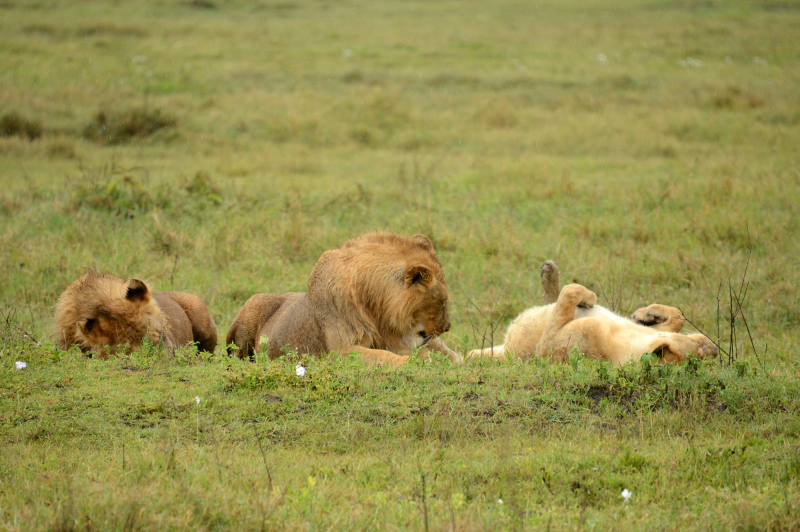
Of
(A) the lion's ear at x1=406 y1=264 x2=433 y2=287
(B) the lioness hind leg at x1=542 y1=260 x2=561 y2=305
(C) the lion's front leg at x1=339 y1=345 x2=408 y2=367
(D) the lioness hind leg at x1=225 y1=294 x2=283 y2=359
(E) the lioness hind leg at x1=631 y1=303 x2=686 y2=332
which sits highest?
(A) the lion's ear at x1=406 y1=264 x2=433 y2=287

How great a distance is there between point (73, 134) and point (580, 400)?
46.2ft

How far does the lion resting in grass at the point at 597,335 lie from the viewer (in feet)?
19.5

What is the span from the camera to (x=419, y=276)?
6.30 metres

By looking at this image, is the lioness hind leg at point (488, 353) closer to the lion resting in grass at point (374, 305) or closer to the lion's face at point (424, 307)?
the lion resting in grass at point (374, 305)

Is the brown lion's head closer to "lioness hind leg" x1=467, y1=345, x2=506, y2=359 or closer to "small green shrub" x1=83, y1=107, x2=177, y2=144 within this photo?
"lioness hind leg" x1=467, y1=345, x2=506, y2=359

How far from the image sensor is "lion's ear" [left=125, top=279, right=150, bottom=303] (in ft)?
21.5

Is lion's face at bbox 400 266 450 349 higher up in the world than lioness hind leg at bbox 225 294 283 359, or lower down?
higher up

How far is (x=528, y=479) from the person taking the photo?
4215 millimetres

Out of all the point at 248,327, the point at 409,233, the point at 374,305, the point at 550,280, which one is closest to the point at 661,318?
the point at 550,280

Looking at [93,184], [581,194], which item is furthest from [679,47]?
[93,184]

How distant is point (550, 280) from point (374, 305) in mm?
1634

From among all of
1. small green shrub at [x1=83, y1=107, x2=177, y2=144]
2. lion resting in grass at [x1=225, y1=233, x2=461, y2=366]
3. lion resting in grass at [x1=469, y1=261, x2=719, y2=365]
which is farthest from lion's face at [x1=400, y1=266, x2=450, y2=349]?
small green shrub at [x1=83, y1=107, x2=177, y2=144]

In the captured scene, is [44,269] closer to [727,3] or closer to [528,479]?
[528,479]

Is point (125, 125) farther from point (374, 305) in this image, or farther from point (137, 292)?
point (374, 305)
